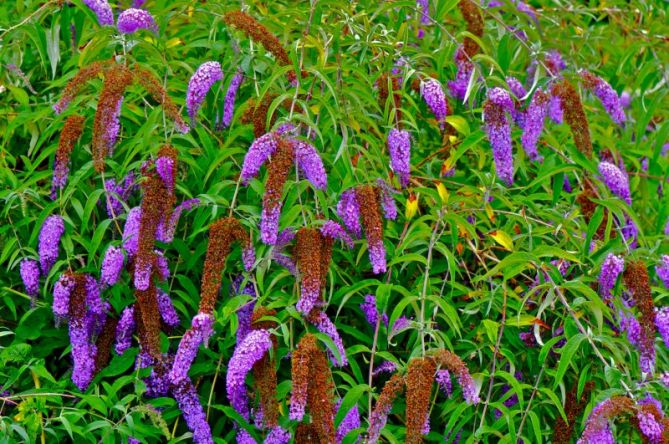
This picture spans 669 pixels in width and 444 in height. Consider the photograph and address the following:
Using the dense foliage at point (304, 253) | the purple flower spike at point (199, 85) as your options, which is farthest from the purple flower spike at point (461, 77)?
the purple flower spike at point (199, 85)

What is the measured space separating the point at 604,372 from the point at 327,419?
1086mm

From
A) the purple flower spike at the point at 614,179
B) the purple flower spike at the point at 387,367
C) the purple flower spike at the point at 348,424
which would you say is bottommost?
the purple flower spike at the point at 348,424

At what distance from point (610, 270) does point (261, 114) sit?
54.1 inches

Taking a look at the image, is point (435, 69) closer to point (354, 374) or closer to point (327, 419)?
point (354, 374)

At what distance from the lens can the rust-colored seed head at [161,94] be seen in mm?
3484

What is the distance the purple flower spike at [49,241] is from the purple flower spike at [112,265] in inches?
9.2

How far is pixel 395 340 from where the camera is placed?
12.7ft

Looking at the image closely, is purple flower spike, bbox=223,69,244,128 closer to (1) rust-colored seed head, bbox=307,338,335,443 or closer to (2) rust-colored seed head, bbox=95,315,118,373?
(2) rust-colored seed head, bbox=95,315,118,373

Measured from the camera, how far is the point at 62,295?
3.49m

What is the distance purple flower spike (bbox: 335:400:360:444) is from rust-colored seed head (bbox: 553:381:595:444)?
0.72 metres

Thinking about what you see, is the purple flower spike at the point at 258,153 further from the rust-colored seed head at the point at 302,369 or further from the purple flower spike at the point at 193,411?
the purple flower spike at the point at 193,411

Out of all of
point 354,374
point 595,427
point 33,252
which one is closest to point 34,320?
point 33,252

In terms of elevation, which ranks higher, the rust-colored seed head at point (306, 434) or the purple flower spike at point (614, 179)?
the purple flower spike at point (614, 179)

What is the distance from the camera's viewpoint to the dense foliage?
335 cm
